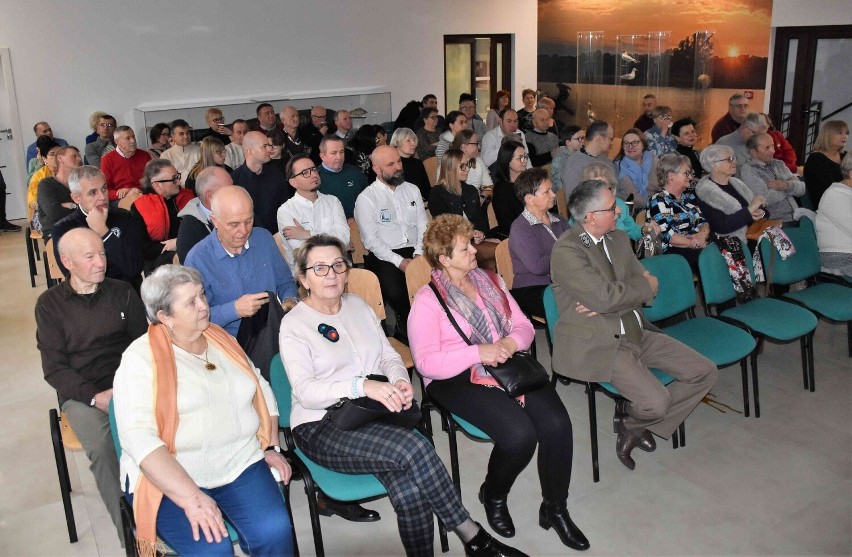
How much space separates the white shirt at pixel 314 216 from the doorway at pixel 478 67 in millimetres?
8819

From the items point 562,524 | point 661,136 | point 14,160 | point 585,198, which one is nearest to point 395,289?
point 585,198

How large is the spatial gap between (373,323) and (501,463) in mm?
815

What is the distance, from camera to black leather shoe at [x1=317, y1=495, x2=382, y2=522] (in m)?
3.32

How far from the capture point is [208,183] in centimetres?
432

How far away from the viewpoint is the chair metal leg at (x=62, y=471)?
3.01m

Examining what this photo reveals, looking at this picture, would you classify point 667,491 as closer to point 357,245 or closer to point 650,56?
point 357,245

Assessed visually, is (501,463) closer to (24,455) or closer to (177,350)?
(177,350)

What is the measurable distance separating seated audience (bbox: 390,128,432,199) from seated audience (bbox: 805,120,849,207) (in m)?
3.29

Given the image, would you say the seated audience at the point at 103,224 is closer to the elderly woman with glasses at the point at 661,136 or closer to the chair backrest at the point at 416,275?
the chair backrest at the point at 416,275

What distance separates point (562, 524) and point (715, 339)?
1491mm

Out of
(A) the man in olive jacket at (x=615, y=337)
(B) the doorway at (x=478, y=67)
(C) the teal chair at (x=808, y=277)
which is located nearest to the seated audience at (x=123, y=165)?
(A) the man in olive jacket at (x=615, y=337)

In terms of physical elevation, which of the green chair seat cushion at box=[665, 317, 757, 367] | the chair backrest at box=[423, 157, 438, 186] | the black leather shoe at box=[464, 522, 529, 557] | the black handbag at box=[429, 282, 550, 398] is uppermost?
the chair backrest at box=[423, 157, 438, 186]

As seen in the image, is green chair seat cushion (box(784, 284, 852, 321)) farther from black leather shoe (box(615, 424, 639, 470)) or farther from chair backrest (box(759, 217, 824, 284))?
black leather shoe (box(615, 424, 639, 470))

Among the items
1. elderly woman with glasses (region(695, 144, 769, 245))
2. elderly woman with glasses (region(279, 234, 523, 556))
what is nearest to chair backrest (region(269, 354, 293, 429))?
elderly woman with glasses (region(279, 234, 523, 556))
